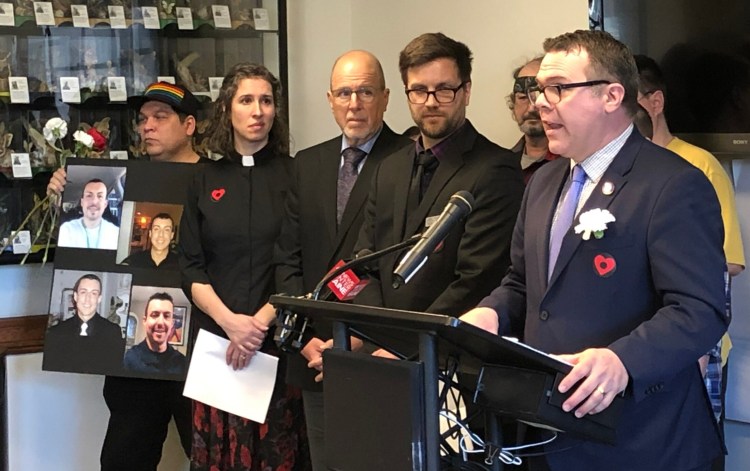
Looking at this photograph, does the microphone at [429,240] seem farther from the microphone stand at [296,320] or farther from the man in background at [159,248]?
the man in background at [159,248]

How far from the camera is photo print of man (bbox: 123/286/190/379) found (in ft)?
10.4

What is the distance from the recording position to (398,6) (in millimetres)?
3959

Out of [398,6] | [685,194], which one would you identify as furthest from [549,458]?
[398,6]

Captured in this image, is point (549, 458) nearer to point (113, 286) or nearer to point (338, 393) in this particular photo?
point (338, 393)

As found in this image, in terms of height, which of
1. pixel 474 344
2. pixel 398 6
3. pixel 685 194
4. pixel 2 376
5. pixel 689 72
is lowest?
pixel 2 376

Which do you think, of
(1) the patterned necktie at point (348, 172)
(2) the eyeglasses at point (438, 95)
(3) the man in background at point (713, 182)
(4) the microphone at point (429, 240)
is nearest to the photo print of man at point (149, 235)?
(1) the patterned necktie at point (348, 172)

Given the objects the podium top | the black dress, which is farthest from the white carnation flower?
the podium top

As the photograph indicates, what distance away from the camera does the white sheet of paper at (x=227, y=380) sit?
2.86 m

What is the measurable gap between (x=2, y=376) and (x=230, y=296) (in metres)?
1.34

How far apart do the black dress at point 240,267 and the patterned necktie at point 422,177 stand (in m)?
0.65

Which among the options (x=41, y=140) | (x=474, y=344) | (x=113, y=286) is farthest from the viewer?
(x=41, y=140)

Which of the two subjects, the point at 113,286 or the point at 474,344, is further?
the point at 113,286

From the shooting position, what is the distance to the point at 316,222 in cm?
275

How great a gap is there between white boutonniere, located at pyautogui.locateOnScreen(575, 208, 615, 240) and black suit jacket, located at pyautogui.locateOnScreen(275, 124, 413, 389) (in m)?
1.04
